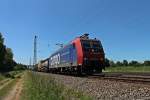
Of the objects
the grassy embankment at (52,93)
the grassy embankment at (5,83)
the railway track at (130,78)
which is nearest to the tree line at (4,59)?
the grassy embankment at (5,83)

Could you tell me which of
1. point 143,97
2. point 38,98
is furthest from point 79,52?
point 143,97

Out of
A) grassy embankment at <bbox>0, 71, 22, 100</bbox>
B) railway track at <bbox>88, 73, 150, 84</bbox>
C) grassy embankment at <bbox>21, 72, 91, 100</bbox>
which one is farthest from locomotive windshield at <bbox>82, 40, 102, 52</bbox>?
grassy embankment at <bbox>21, 72, 91, 100</bbox>

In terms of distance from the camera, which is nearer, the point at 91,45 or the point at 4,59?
the point at 91,45

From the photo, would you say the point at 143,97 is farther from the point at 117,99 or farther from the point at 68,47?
the point at 68,47

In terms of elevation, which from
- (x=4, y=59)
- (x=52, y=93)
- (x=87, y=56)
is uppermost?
(x=4, y=59)

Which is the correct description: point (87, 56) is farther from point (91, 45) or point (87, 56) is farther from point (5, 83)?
point (5, 83)

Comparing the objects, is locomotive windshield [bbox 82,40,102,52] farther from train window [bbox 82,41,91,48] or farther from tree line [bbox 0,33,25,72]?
tree line [bbox 0,33,25,72]

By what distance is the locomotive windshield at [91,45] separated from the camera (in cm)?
3145

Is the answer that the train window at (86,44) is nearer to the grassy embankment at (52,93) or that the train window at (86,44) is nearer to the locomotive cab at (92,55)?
the locomotive cab at (92,55)

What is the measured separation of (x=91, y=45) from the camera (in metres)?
31.9

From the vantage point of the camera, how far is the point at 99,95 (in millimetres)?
13570

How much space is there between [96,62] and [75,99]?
718 inches

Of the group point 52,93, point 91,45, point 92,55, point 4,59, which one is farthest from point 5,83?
point 4,59

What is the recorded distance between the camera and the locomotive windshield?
31453 mm
